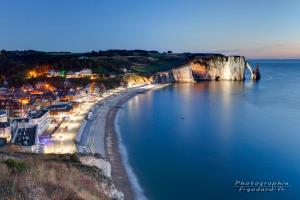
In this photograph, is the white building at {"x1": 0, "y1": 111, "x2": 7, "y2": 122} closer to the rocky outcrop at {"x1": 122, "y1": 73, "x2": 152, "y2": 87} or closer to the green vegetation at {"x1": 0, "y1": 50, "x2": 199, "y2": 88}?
the green vegetation at {"x1": 0, "y1": 50, "x2": 199, "y2": 88}

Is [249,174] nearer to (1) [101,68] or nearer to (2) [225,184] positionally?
(2) [225,184]

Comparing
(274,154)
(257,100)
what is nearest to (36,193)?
(274,154)

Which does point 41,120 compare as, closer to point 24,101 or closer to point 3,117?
point 3,117

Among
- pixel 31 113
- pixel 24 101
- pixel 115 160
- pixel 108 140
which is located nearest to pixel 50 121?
pixel 31 113

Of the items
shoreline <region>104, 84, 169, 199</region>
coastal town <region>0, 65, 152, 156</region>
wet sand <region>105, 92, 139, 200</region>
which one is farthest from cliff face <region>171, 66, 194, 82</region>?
wet sand <region>105, 92, 139, 200</region>

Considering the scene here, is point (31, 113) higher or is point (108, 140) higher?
point (31, 113)
